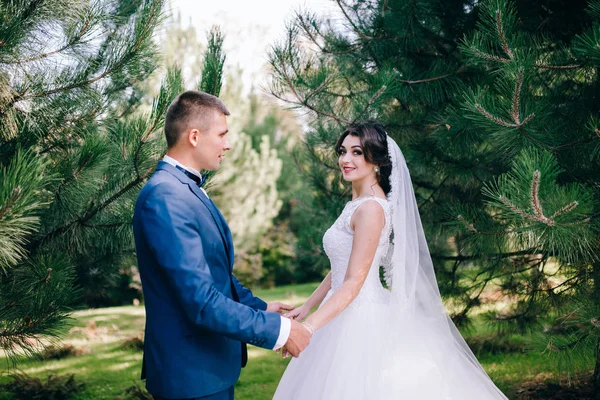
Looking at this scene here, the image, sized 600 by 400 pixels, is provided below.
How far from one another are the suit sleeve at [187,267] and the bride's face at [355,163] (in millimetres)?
1224

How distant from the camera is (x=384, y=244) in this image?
2.76 meters

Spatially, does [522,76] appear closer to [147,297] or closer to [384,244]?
[384,244]

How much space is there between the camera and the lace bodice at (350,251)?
108 inches

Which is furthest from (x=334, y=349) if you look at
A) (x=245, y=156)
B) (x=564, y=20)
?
(x=245, y=156)

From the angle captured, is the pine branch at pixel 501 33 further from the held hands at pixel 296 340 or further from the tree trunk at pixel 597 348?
the held hands at pixel 296 340

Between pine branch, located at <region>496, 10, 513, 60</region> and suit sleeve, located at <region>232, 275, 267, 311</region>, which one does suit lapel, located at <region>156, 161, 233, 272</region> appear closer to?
suit sleeve, located at <region>232, 275, 267, 311</region>

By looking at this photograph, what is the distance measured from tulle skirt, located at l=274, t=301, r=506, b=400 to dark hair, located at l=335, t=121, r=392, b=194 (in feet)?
2.56

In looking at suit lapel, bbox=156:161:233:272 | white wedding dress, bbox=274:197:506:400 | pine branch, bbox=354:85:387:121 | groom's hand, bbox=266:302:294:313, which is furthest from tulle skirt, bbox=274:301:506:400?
pine branch, bbox=354:85:387:121

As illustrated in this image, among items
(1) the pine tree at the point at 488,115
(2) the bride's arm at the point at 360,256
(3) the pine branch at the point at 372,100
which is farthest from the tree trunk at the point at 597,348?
(3) the pine branch at the point at 372,100

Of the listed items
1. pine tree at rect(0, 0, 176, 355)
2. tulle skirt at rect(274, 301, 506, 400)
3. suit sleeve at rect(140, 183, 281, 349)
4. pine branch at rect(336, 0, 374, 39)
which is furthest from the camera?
pine branch at rect(336, 0, 374, 39)

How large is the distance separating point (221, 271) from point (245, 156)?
966 cm

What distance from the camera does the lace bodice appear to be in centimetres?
273

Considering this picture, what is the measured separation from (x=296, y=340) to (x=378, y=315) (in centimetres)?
72

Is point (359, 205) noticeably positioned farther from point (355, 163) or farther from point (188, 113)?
point (188, 113)
